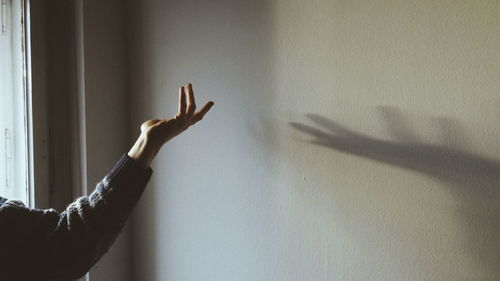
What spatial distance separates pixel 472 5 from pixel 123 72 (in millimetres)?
878

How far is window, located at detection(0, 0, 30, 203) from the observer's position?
1.03 metres

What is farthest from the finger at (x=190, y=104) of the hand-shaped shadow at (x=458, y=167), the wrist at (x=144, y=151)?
the hand-shaped shadow at (x=458, y=167)

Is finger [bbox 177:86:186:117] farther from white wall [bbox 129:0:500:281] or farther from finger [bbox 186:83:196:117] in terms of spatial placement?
white wall [bbox 129:0:500:281]

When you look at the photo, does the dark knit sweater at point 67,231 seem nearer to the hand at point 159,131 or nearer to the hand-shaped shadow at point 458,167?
the hand at point 159,131

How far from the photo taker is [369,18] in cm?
80

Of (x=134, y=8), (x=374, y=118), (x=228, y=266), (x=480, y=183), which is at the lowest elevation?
(x=228, y=266)

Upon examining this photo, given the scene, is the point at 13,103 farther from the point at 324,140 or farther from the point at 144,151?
the point at 324,140

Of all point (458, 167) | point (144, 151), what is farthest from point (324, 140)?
point (144, 151)

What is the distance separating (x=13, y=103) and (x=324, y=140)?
2.60ft

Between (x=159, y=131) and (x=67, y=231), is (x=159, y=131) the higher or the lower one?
the higher one

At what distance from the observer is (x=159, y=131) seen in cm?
77

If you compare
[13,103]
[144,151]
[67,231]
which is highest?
[13,103]

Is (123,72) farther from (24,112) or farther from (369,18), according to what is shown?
(369,18)

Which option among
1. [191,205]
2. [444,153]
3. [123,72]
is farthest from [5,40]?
[444,153]
